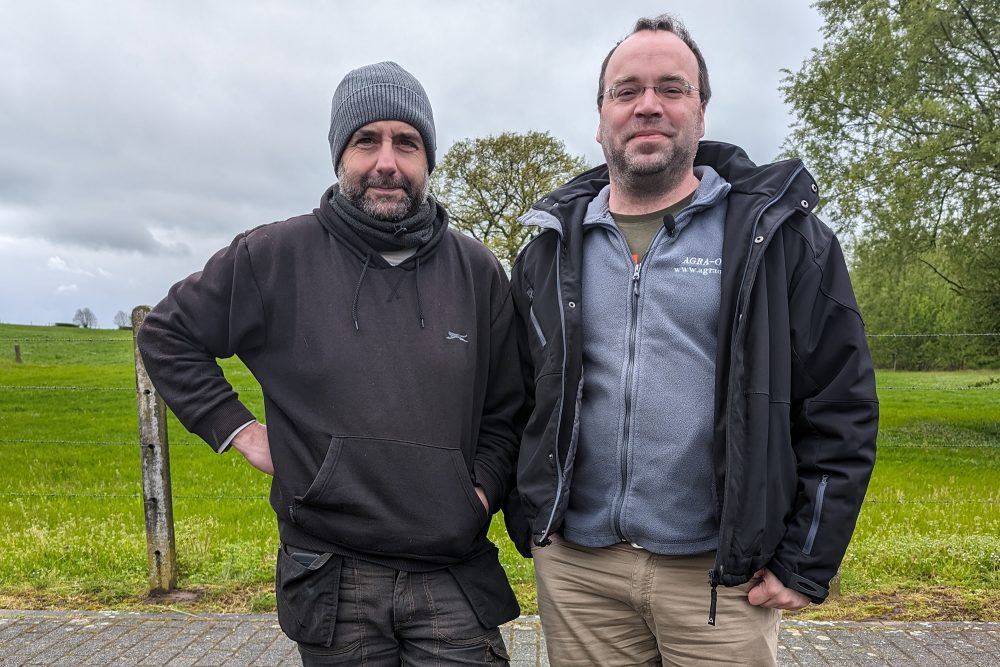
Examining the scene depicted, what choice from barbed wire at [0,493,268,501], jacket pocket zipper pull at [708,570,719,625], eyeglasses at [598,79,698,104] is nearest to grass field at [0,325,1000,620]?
barbed wire at [0,493,268,501]

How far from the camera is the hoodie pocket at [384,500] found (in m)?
2.63

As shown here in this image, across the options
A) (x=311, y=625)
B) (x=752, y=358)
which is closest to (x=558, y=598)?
(x=311, y=625)

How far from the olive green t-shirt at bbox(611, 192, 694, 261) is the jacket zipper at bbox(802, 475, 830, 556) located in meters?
0.94

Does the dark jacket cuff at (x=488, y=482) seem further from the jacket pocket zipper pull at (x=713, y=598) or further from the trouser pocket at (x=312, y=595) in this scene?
the jacket pocket zipper pull at (x=713, y=598)

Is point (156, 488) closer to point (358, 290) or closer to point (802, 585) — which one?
point (358, 290)

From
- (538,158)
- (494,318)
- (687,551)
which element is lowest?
(687,551)

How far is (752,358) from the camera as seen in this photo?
2.47 m

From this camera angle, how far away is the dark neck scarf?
2803mm

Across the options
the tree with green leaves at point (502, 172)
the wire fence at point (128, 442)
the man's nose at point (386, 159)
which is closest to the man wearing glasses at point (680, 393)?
the man's nose at point (386, 159)

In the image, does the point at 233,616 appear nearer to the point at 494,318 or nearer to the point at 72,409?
the point at 494,318

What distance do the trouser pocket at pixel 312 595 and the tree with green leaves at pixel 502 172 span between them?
1099 inches

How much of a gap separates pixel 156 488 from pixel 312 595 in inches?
128

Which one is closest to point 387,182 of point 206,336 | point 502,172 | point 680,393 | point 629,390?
point 206,336

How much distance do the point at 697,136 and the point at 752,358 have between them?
2.76ft
